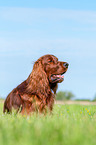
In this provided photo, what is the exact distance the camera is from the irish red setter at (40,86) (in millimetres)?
6129

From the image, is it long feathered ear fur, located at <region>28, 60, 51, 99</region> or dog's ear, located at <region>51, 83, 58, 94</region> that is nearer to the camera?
long feathered ear fur, located at <region>28, 60, 51, 99</region>

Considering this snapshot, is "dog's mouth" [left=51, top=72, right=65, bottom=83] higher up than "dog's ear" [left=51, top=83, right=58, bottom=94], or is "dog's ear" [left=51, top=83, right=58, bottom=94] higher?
"dog's mouth" [left=51, top=72, right=65, bottom=83]

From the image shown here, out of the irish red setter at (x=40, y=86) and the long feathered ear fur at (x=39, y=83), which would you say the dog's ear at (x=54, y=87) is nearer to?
the irish red setter at (x=40, y=86)

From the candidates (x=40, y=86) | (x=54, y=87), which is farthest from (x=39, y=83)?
(x=54, y=87)

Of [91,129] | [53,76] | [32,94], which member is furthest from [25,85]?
[91,129]

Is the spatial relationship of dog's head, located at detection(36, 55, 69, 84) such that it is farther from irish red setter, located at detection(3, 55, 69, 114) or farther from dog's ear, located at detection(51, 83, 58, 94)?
dog's ear, located at detection(51, 83, 58, 94)

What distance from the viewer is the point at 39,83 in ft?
20.5

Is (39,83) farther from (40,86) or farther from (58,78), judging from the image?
(58,78)

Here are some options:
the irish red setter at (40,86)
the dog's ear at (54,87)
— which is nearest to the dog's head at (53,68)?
the irish red setter at (40,86)

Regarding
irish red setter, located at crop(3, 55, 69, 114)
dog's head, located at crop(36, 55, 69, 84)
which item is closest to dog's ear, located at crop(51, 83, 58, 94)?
irish red setter, located at crop(3, 55, 69, 114)

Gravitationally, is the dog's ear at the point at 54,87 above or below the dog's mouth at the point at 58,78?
below

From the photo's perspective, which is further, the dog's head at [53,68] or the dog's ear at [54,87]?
the dog's ear at [54,87]

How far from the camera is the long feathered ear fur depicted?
244 inches

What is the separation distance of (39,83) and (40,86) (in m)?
0.08
